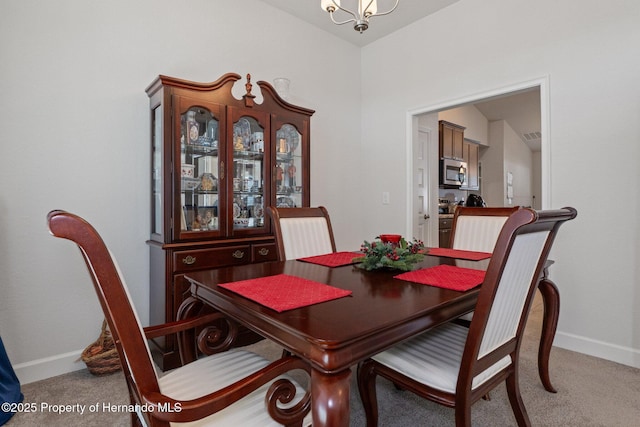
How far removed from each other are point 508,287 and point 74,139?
2.57m

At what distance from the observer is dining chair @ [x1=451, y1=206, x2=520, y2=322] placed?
7.29ft

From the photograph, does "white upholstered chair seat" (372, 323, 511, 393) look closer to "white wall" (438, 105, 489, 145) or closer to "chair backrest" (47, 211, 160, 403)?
"chair backrest" (47, 211, 160, 403)

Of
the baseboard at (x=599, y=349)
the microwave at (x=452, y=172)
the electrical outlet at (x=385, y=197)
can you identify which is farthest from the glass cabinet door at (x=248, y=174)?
the microwave at (x=452, y=172)

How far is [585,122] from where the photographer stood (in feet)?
8.02

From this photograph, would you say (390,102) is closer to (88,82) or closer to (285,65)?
(285,65)

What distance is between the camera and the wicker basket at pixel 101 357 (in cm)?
206

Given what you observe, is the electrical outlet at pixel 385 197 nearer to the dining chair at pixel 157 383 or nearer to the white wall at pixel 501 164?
the dining chair at pixel 157 383

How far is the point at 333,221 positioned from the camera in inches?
148

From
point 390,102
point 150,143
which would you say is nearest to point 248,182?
point 150,143

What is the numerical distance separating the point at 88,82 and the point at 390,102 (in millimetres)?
2815

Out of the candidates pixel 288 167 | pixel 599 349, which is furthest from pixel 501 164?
pixel 288 167

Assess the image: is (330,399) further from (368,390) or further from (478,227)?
(478,227)

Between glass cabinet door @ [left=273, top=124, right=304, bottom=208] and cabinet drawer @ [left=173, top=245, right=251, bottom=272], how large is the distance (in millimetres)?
550

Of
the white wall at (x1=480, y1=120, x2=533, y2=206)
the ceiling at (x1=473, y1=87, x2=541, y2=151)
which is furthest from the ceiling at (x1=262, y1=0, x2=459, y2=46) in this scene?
the white wall at (x1=480, y1=120, x2=533, y2=206)
